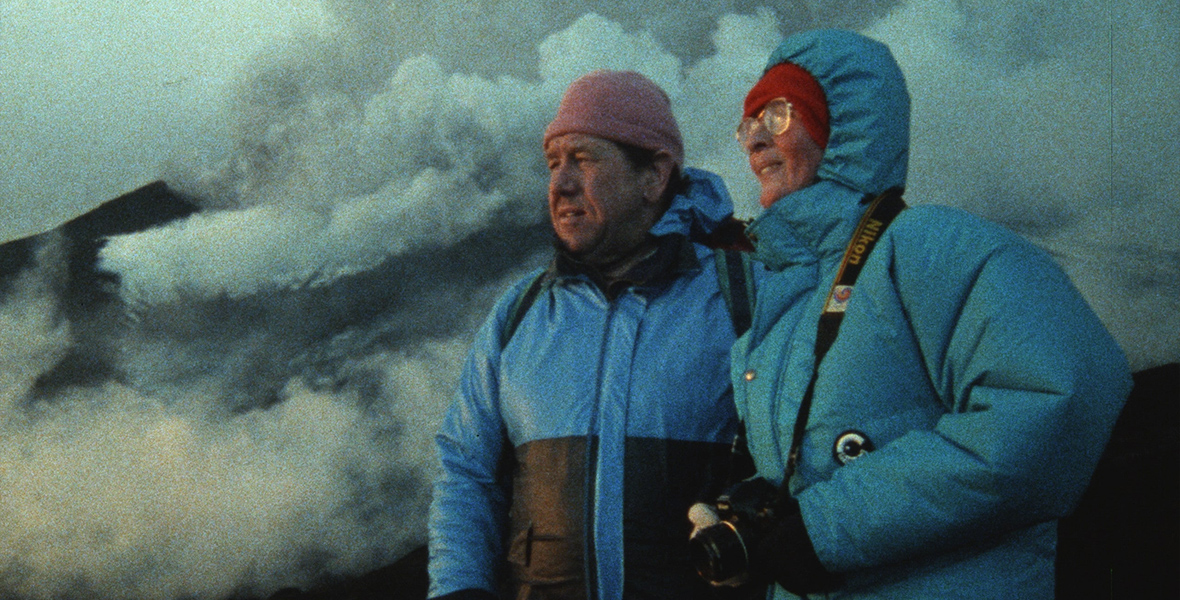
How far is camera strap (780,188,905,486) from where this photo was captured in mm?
1414

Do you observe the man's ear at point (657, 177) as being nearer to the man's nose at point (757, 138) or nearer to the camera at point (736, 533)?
the man's nose at point (757, 138)

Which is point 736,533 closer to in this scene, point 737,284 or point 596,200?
Result: point 737,284

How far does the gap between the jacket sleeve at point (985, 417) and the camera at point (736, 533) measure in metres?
0.11

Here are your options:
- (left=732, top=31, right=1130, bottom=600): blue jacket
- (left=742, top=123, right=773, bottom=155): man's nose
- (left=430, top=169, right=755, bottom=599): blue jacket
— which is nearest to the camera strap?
(left=732, top=31, right=1130, bottom=600): blue jacket

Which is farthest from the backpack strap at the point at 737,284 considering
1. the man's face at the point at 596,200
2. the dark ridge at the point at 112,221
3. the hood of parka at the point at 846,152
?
the dark ridge at the point at 112,221

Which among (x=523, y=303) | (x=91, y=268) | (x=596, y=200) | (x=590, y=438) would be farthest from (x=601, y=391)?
(x=91, y=268)

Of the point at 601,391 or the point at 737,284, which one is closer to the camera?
the point at 601,391

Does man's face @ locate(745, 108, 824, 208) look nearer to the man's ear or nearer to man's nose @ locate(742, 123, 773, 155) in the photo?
man's nose @ locate(742, 123, 773, 155)

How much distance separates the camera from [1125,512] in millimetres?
3078

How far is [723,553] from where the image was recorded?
4.58 feet

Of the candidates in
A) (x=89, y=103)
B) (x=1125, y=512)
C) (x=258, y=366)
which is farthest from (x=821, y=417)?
(x=89, y=103)

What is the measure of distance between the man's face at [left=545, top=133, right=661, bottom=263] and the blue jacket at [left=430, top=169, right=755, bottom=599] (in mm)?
77

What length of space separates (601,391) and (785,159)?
0.65 metres

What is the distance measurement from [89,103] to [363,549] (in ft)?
6.72
